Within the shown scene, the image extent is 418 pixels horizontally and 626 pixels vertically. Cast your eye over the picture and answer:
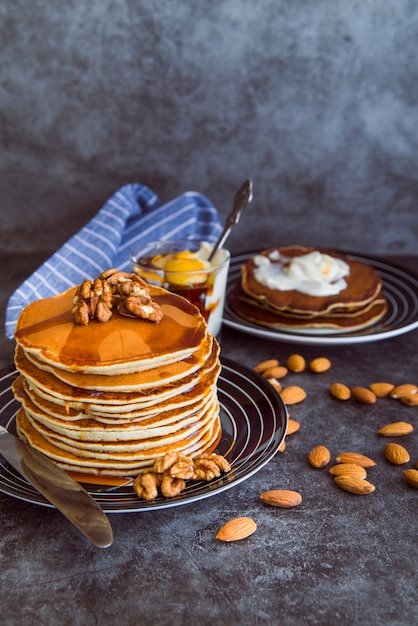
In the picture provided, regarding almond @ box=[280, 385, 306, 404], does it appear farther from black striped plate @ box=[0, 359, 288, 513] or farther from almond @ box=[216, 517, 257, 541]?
almond @ box=[216, 517, 257, 541]

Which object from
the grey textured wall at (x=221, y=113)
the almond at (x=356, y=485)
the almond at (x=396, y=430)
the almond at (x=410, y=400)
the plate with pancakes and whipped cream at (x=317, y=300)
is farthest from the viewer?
the grey textured wall at (x=221, y=113)

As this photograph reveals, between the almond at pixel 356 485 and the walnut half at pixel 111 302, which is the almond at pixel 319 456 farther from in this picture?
the walnut half at pixel 111 302

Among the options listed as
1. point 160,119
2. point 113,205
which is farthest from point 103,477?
point 160,119

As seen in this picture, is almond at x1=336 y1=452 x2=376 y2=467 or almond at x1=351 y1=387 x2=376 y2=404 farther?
almond at x1=351 y1=387 x2=376 y2=404

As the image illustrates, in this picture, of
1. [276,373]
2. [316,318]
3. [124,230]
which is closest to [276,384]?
[276,373]

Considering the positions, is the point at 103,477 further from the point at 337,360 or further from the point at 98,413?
the point at 337,360

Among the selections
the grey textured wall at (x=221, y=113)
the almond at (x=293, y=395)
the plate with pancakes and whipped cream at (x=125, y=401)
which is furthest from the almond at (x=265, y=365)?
the grey textured wall at (x=221, y=113)

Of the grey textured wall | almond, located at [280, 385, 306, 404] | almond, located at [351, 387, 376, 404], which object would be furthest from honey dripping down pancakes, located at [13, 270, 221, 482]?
the grey textured wall

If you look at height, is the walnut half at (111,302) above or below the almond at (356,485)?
above
